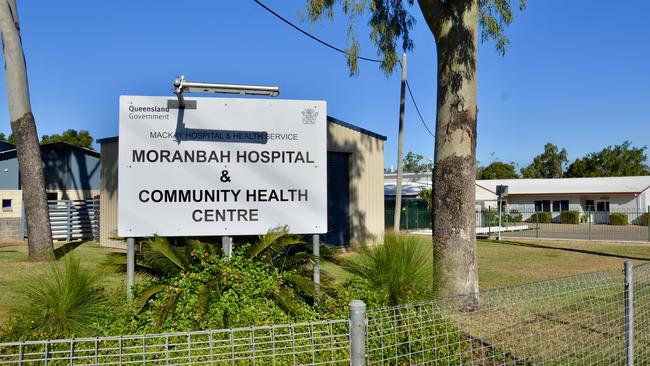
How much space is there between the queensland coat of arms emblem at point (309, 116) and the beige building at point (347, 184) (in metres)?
13.8

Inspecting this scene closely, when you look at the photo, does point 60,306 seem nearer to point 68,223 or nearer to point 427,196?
point 68,223

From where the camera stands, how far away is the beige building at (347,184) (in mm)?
20031

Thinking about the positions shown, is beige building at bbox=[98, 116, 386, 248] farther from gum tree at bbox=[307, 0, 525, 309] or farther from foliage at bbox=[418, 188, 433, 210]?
foliage at bbox=[418, 188, 433, 210]

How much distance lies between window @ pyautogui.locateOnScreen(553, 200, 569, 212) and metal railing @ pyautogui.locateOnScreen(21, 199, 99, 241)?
42013mm

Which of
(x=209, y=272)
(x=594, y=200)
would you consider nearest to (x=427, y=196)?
(x=594, y=200)

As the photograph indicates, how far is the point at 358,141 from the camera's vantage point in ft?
67.7

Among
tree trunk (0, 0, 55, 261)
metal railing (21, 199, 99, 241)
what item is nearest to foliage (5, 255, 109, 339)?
tree trunk (0, 0, 55, 261)

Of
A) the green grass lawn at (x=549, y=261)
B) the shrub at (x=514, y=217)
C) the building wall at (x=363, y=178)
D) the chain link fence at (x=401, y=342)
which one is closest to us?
the chain link fence at (x=401, y=342)

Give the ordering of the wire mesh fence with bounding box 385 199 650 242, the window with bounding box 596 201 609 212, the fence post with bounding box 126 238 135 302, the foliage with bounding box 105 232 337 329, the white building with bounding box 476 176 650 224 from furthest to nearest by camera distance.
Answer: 1. the window with bounding box 596 201 609 212
2. the white building with bounding box 476 176 650 224
3. the wire mesh fence with bounding box 385 199 650 242
4. the fence post with bounding box 126 238 135 302
5. the foliage with bounding box 105 232 337 329

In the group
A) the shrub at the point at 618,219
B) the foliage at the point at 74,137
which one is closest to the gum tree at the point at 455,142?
the shrub at the point at 618,219

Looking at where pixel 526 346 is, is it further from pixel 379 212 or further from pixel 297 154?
pixel 379 212

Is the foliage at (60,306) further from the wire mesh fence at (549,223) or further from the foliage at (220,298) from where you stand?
the wire mesh fence at (549,223)

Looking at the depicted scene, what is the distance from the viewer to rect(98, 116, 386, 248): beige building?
20031 mm

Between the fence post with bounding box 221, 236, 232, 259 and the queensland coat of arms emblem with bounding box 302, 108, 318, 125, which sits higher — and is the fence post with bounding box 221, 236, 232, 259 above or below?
below
